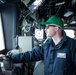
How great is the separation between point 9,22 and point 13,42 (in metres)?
0.49

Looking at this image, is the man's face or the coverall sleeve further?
the coverall sleeve

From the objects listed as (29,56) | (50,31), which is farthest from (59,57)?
(29,56)

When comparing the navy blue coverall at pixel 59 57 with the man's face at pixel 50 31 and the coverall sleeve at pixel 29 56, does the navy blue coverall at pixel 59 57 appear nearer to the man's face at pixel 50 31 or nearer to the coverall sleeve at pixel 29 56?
the coverall sleeve at pixel 29 56

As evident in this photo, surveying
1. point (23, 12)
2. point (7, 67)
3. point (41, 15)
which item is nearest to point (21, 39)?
point (23, 12)

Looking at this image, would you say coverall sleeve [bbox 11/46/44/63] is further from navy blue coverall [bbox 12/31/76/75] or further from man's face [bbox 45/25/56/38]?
man's face [bbox 45/25/56/38]

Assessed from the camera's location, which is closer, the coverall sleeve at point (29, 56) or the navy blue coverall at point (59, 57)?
the navy blue coverall at point (59, 57)

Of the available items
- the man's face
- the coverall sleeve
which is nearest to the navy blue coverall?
the coverall sleeve

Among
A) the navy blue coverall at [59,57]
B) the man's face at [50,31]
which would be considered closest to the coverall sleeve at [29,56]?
the navy blue coverall at [59,57]

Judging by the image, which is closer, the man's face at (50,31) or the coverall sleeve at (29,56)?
the man's face at (50,31)

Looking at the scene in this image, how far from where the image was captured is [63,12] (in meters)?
6.20

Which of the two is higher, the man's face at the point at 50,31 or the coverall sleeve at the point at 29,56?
the man's face at the point at 50,31

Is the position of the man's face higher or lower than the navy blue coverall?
higher

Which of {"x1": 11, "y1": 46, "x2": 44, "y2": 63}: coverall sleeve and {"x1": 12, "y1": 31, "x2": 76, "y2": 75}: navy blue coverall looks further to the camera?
{"x1": 11, "y1": 46, "x2": 44, "y2": 63}: coverall sleeve

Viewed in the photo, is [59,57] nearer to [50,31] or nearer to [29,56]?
[50,31]
